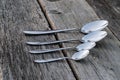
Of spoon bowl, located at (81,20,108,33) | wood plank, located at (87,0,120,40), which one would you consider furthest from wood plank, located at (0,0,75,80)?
wood plank, located at (87,0,120,40)

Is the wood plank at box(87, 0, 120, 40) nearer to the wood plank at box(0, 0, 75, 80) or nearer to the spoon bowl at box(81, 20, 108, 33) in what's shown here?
the spoon bowl at box(81, 20, 108, 33)

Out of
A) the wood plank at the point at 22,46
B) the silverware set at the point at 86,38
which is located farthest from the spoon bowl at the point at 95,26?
the wood plank at the point at 22,46

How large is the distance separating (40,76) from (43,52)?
0.10 m

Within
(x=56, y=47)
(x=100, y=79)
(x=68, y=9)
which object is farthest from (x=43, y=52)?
(x=68, y=9)

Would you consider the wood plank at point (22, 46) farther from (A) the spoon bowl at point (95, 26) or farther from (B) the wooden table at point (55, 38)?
(A) the spoon bowl at point (95, 26)

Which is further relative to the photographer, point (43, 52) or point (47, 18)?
point (47, 18)

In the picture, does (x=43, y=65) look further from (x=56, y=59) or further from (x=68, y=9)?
(x=68, y=9)

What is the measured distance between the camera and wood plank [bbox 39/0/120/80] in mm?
737

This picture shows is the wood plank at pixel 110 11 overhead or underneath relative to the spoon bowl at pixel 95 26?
underneath

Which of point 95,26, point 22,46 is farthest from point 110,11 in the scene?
point 22,46

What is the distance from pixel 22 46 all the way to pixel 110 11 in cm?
41

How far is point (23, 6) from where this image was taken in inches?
42.0

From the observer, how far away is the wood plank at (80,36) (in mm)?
737

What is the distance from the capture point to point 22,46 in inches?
32.6
